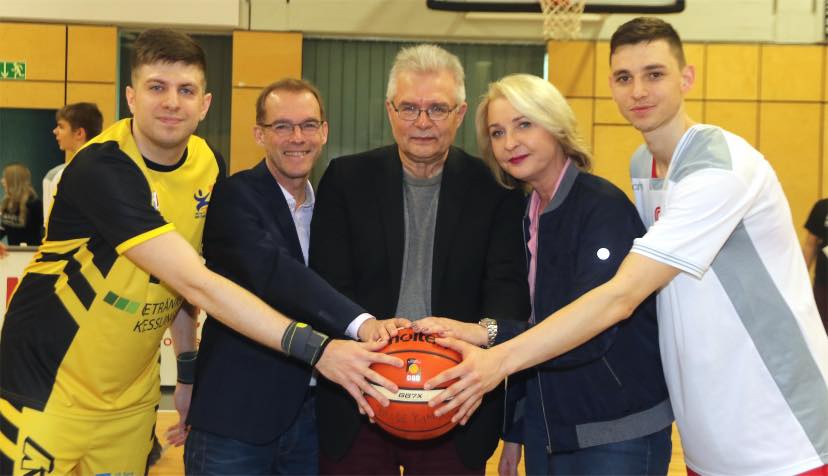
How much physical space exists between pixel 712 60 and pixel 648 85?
9211 mm

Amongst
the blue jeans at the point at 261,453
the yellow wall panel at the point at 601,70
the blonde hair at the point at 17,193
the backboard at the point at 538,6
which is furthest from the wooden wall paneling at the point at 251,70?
the blue jeans at the point at 261,453

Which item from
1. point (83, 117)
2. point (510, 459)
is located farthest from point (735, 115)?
point (510, 459)

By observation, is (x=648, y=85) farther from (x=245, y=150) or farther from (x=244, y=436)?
(x=245, y=150)

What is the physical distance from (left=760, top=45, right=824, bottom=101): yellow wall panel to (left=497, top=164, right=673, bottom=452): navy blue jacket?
9.73 metres

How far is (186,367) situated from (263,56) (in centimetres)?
862

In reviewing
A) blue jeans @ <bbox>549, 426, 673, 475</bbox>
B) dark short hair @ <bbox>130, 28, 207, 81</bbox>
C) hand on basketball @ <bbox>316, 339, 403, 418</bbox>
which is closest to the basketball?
hand on basketball @ <bbox>316, 339, 403, 418</bbox>

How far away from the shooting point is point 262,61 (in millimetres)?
11219

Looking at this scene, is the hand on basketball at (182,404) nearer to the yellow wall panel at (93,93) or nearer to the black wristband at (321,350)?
the black wristband at (321,350)

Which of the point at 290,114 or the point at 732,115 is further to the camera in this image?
the point at 732,115

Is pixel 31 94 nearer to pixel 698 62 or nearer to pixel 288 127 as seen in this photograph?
pixel 698 62

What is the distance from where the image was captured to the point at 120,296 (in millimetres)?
2812

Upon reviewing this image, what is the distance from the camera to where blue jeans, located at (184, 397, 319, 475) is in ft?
9.22

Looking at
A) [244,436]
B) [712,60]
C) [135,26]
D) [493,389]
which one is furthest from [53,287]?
[712,60]

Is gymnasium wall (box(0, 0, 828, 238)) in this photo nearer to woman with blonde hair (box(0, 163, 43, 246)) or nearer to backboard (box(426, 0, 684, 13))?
backboard (box(426, 0, 684, 13))
